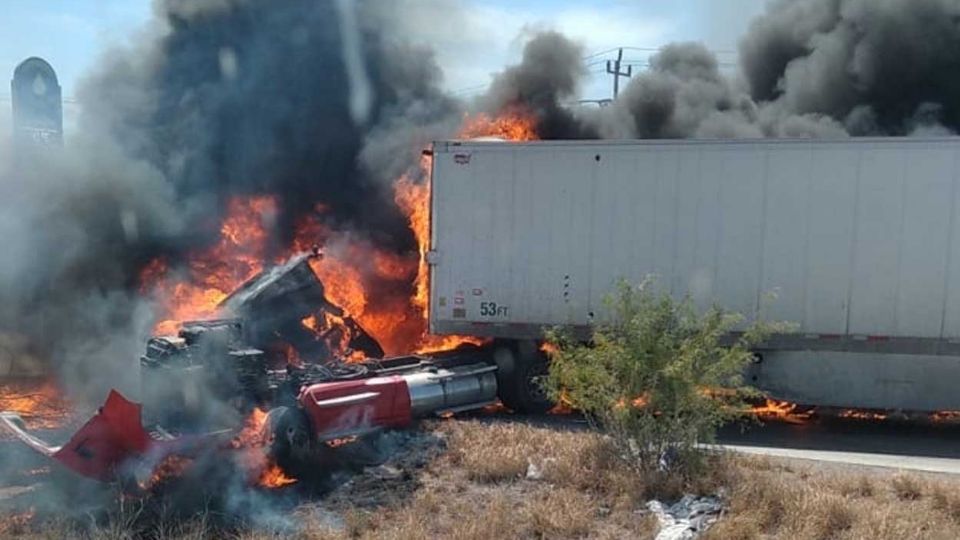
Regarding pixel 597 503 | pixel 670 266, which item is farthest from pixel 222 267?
pixel 597 503

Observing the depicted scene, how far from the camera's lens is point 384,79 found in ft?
64.2

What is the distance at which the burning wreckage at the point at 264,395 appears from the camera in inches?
305

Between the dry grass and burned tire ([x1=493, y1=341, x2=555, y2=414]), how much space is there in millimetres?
3385

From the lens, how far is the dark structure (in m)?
14.3

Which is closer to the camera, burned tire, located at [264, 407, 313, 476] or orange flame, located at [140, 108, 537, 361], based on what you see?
burned tire, located at [264, 407, 313, 476]

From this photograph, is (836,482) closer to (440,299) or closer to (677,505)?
(677,505)

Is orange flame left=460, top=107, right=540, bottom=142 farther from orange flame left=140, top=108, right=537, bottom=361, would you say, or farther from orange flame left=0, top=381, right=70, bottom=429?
orange flame left=0, top=381, right=70, bottom=429

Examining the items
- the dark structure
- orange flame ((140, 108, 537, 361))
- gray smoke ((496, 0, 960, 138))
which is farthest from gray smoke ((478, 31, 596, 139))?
the dark structure

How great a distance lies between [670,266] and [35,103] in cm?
1019

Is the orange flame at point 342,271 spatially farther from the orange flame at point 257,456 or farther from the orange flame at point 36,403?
the orange flame at point 257,456

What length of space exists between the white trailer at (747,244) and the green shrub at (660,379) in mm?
2792

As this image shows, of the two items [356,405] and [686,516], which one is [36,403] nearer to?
[356,405]

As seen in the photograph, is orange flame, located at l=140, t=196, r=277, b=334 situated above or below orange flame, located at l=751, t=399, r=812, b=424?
above

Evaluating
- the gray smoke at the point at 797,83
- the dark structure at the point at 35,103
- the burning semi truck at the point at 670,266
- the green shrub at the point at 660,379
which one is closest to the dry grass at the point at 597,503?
the green shrub at the point at 660,379
